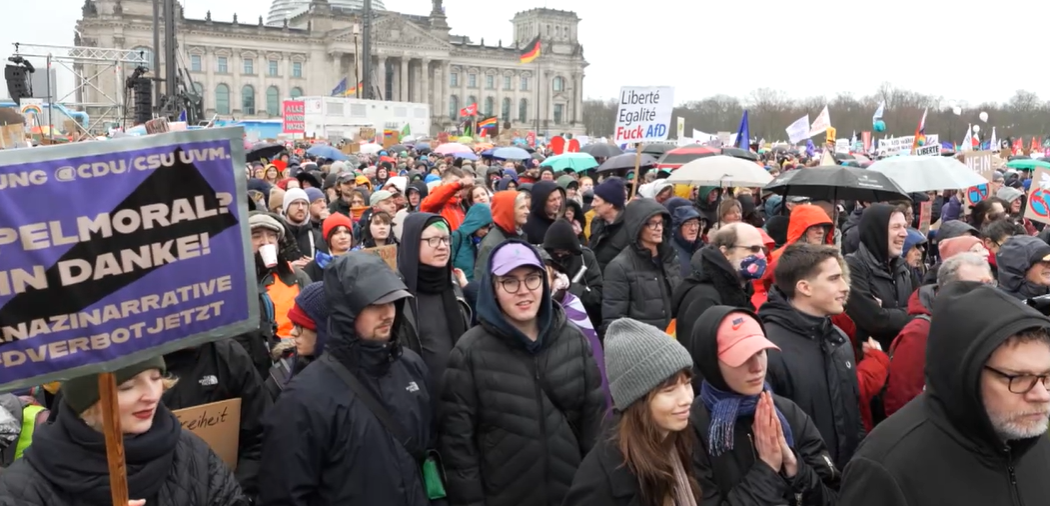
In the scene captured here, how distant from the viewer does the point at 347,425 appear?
119 inches

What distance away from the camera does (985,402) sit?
2104mm

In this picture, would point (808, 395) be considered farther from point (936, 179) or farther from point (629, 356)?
point (936, 179)

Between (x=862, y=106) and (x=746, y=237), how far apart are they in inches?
2903

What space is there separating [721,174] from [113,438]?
736cm

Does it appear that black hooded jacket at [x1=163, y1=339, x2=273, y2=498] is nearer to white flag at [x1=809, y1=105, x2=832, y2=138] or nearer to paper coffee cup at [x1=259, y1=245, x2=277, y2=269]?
paper coffee cup at [x1=259, y1=245, x2=277, y2=269]

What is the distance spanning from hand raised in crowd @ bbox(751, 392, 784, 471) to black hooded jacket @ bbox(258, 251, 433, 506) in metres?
1.24

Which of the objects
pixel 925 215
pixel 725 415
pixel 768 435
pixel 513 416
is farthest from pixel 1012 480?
pixel 925 215

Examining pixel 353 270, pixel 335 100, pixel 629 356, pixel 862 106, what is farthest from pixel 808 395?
pixel 862 106

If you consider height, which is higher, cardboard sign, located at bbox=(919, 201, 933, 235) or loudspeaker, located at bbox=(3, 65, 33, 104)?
loudspeaker, located at bbox=(3, 65, 33, 104)

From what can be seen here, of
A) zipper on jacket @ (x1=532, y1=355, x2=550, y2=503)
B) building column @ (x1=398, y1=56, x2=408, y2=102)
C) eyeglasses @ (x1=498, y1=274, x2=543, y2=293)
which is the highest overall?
building column @ (x1=398, y1=56, x2=408, y2=102)

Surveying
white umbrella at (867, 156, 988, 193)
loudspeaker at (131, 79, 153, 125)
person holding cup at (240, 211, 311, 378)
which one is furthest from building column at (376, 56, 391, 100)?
person holding cup at (240, 211, 311, 378)

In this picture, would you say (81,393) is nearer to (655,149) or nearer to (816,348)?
(816,348)

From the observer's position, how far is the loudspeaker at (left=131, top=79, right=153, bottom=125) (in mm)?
15402

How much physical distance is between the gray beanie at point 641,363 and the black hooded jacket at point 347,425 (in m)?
0.84
